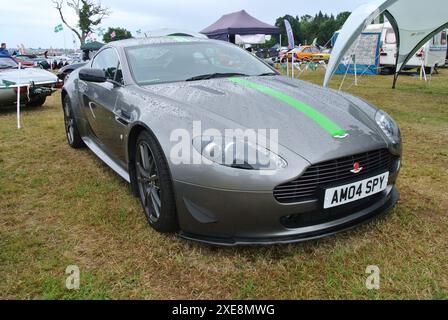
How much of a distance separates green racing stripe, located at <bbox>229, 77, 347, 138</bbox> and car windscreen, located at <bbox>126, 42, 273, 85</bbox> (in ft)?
1.33

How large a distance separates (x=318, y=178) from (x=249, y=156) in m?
0.37

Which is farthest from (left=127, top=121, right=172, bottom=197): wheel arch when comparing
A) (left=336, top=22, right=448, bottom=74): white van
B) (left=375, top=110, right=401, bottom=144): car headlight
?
Result: (left=336, top=22, right=448, bottom=74): white van

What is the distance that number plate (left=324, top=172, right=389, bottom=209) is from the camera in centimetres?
195

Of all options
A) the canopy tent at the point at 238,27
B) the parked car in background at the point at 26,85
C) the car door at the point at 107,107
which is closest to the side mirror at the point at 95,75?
the car door at the point at 107,107

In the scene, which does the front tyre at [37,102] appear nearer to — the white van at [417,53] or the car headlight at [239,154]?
the car headlight at [239,154]

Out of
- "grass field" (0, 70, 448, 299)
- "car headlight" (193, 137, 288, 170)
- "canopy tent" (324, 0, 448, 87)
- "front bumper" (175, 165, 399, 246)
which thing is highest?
"canopy tent" (324, 0, 448, 87)

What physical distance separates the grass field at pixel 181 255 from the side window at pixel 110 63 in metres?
0.94

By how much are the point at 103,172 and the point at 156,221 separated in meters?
1.58

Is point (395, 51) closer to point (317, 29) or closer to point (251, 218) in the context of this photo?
point (251, 218)

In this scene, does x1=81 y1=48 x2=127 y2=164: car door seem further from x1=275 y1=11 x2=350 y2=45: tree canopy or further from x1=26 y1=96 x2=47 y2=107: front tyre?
x1=275 y1=11 x2=350 y2=45: tree canopy

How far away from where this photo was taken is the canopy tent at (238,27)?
60.1 feet

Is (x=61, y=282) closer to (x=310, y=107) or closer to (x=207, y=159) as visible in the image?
(x=207, y=159)

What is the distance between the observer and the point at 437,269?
201 centimetres

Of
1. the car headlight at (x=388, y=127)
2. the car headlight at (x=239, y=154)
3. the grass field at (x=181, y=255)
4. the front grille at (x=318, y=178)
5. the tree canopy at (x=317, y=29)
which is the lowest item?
the grass field at (x=181, y=255)
